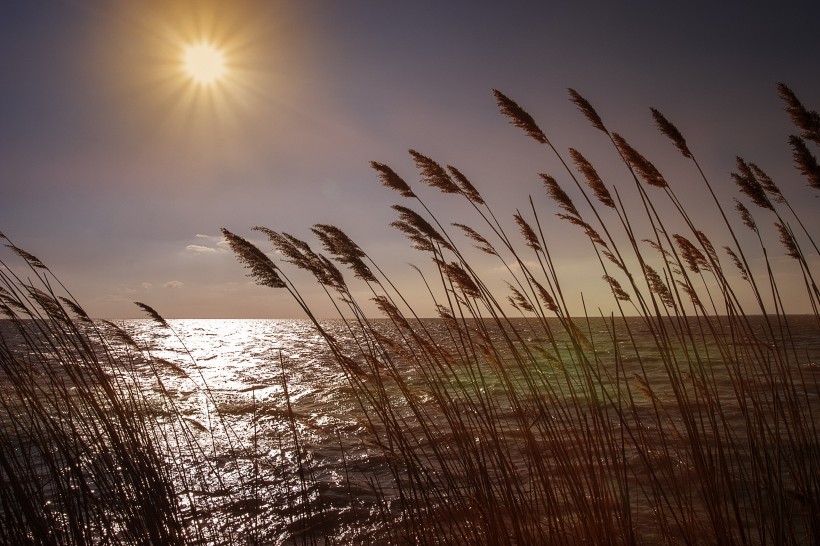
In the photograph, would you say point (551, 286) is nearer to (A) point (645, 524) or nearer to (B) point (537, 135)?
(B) point (537, 135)

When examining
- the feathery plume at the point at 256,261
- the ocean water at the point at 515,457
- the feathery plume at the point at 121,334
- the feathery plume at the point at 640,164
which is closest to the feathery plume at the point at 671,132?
the feathery plume at the point at 640,164

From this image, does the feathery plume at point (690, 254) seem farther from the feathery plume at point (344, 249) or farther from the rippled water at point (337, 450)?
the feathery plume at point (344, 249)

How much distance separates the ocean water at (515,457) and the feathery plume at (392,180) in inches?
31.0

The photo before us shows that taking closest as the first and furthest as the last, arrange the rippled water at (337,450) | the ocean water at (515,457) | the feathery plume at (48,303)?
the ocean water at (515,457) → the rippled water at (337,450) → the feathery plume at (48,303)

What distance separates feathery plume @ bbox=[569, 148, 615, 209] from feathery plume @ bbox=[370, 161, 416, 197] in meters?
0.95

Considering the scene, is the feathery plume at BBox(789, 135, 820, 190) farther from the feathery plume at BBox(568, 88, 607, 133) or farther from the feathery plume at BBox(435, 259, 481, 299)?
the feathery plume at BBox(435, 259, 481, 299)

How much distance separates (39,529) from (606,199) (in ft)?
11.0

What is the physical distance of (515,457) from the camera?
208 inches

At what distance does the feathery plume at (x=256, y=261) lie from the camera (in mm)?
2422

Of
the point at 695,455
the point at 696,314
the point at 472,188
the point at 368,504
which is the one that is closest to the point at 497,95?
the point at 472,188

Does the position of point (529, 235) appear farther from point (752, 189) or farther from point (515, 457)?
point (515, 457)

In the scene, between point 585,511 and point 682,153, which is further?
point 682,153

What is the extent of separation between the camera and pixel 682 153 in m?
2.74

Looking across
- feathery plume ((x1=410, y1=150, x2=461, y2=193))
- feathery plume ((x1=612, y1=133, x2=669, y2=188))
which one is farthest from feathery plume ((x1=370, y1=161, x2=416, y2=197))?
feathery plume ((x1=612, y1=133, x2=669, y2=188))
